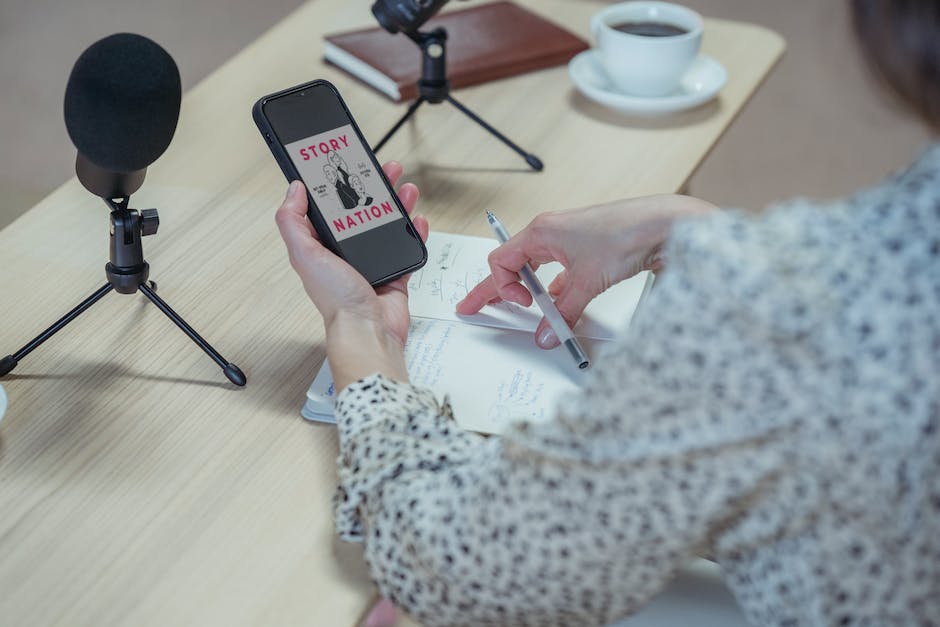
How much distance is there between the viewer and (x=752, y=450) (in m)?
0.61

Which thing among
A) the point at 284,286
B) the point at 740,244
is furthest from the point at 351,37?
the point at 740,244

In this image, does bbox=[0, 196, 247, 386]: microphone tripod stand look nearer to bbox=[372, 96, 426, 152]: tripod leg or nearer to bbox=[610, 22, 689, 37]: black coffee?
bbox=[372, 96, 426, 152]: tripod leg

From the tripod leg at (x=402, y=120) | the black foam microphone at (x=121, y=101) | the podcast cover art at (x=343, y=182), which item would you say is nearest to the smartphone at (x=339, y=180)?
the podcast cover art at (x=343, y=182)

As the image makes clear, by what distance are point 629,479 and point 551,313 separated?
15.4 inches

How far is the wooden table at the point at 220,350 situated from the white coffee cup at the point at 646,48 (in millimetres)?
53

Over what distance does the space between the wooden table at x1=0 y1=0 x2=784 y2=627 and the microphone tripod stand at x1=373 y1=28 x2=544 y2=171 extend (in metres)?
0.02

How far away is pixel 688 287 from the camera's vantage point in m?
0.60

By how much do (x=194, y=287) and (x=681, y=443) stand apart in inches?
24.4

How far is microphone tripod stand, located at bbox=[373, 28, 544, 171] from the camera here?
1299 mm

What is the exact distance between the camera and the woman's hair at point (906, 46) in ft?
1.99

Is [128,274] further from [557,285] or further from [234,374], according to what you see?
[557,285]

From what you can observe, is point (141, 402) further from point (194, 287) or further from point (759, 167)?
point (759, 167)

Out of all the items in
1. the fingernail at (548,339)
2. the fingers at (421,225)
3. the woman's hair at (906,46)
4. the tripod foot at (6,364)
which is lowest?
the tripod foot at (6,364)

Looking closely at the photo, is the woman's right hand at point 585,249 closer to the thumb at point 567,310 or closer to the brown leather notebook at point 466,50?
the thumb at point 567,310
